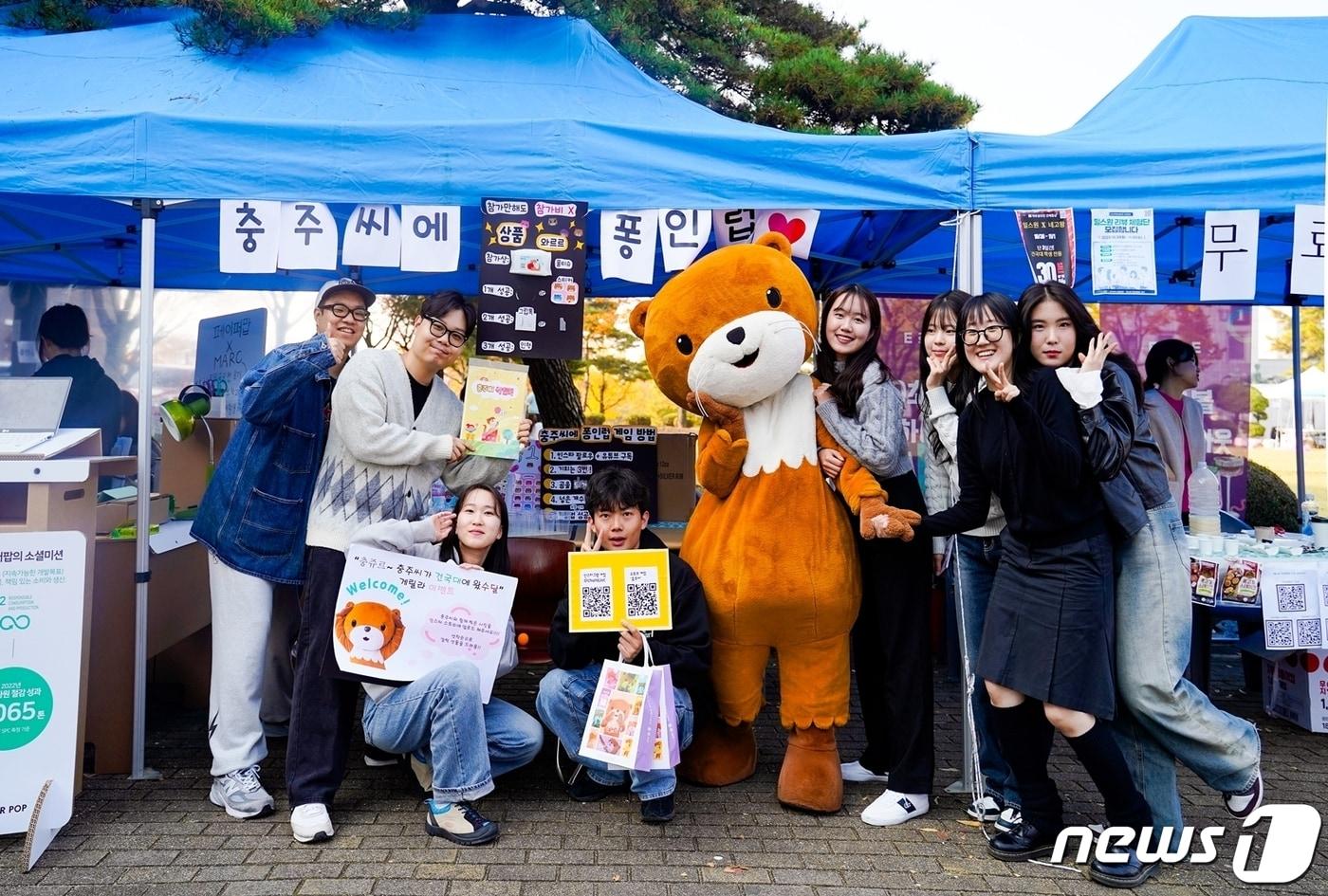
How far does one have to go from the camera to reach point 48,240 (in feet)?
20.1

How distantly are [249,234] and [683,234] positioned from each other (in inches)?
65.6

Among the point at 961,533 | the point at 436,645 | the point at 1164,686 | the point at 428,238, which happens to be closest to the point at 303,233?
the point at 428,238

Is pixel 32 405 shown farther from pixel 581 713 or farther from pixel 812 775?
pixel 812 775

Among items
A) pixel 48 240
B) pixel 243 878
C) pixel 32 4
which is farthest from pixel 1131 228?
pixel 48 240

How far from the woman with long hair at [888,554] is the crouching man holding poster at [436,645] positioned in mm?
1301

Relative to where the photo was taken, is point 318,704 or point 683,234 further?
point 683,234

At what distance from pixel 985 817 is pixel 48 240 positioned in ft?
20.2

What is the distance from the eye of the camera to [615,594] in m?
3.43

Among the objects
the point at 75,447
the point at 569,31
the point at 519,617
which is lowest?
the point at 519,617

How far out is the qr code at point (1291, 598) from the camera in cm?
424

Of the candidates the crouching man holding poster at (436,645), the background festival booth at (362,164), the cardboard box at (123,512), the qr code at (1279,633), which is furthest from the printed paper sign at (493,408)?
the qr code at (1279,633)

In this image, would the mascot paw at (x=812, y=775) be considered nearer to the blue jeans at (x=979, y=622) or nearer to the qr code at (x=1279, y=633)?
the blue jeans at (x=979, y=622)

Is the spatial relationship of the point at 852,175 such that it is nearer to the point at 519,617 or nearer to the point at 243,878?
the point at 519,617

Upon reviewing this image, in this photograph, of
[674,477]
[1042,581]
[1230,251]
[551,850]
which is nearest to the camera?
[1042,581]
